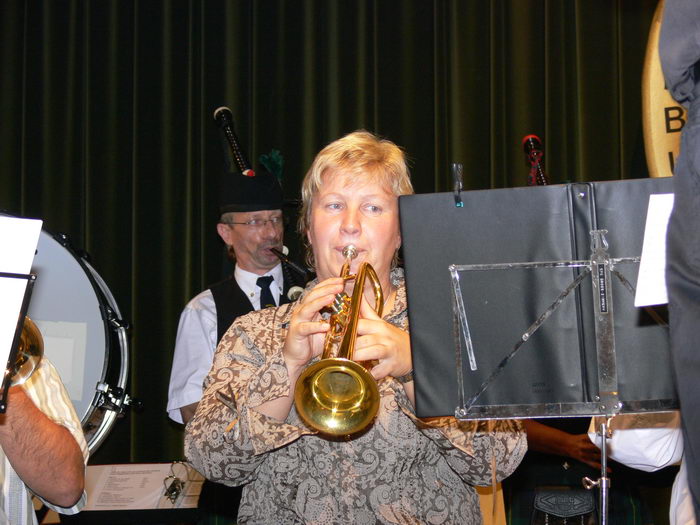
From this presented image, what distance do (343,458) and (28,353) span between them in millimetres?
727

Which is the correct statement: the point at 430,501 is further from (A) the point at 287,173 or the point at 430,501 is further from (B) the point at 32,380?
(A) the point at 287,173

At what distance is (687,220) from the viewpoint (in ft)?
2.89

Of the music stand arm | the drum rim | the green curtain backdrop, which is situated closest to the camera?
the music stand arm

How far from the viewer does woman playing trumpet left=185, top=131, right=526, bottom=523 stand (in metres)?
1.87

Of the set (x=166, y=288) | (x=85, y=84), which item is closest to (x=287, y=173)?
(x=166, y=288)

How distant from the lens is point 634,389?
4.96ft

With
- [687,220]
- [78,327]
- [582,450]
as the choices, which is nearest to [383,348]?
[687,220]

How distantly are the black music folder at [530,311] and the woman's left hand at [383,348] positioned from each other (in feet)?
0.92

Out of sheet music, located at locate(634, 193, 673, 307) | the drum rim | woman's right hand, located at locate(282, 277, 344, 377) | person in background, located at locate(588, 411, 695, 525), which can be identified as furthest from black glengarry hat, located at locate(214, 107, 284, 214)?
sheet music, located at locate(634, 193, 673, 307)

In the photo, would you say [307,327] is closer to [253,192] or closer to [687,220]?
[687,220]

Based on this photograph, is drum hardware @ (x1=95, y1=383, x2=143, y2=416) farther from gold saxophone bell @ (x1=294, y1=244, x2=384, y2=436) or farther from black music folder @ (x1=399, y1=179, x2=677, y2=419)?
black music folder @ (x1=399, y1=179, x2=677, y2=419)

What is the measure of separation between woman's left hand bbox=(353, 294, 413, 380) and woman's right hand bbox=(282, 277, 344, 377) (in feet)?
0.29

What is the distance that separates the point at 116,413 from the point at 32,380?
5.74 ft

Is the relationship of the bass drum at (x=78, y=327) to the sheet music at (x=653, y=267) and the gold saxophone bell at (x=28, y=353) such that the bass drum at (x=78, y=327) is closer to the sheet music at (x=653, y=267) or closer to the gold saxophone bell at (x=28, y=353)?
the gold saxophone bell at (x=28, y=353)
